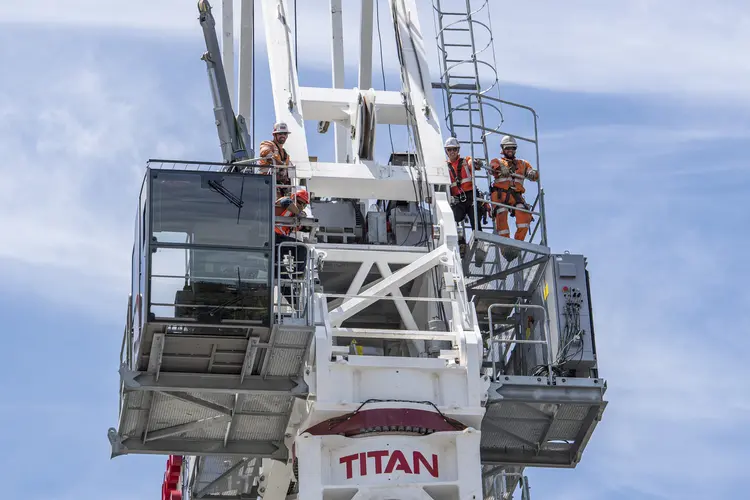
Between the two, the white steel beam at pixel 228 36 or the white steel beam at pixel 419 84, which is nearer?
the white steel beam at pixel 419 84

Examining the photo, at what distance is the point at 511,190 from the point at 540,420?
412 centimetres

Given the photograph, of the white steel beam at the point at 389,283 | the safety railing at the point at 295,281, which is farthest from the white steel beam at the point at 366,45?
the safety railing at the point at 295,281

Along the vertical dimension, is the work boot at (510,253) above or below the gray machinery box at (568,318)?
above

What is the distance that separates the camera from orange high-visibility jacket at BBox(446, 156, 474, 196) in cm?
2856

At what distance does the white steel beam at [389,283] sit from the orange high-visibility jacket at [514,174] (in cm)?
273

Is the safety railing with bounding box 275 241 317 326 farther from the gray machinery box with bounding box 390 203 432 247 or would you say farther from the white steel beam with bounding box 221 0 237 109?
the white steel beam with bounding box 221 0 237 109

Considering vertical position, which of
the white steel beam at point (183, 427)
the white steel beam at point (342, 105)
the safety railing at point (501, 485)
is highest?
the white steel beam at point (342, 105)

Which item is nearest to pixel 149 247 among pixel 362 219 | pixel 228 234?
pixel 228 234

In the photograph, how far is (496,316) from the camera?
28844 mm

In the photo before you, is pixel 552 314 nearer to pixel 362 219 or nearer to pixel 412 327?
pixel 412 327

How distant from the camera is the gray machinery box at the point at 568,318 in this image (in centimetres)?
2611

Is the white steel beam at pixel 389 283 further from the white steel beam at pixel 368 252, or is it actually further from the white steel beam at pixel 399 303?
the white steel beam at pixel 368 252

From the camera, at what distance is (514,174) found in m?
28.3

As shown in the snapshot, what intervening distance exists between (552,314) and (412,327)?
7.66 ft
